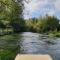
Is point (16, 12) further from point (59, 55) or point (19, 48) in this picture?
point (59, 55)

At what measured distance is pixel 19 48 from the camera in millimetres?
2807

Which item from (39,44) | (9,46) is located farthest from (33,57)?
(9,46)

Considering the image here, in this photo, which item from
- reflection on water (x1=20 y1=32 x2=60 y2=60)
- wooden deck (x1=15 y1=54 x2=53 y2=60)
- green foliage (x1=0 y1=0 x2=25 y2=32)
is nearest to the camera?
wooden deck (x1=15 y1=54 x2=53 y2=60)

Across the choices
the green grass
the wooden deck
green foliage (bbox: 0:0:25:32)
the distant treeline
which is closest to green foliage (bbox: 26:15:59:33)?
the distant treeline

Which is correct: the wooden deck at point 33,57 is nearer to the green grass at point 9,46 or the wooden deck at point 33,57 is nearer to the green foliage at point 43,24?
the green grass at point 9,46

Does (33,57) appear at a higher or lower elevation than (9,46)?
lower

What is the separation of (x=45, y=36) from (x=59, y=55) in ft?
0.94

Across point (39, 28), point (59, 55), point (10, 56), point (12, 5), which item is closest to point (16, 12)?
point (12, 5)

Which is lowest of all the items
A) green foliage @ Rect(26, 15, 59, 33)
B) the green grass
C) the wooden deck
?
the wooden deck

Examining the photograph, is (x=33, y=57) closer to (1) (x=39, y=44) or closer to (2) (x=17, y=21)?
(1) (x=39, y=44)

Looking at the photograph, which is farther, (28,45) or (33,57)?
(28,45)

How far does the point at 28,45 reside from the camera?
2.81 metres

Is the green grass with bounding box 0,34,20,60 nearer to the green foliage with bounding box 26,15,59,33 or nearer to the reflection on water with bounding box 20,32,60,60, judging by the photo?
the reflection on water with bounding box 20,32,60,60

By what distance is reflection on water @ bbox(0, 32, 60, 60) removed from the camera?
2752 mm
